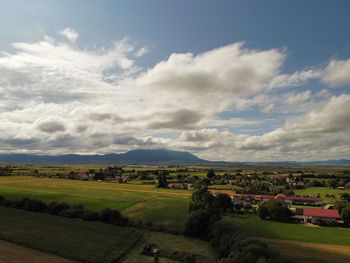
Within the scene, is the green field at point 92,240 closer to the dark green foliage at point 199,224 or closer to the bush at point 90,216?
the bush at point 90,216

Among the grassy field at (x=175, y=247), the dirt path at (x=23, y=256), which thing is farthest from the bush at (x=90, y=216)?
the dirt path at (x=23, y=256)

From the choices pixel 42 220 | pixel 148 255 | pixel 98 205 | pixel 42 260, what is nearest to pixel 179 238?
pixel 148 255

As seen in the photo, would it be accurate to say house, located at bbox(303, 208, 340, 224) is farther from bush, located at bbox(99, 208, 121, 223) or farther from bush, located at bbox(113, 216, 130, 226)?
bush, located at bbox(99, 208, 121, 223)

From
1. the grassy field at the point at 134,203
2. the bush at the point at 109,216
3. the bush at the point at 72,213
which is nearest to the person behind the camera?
the bush at the point at 109,216

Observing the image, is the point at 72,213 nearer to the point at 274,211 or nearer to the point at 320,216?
the point at 274,211

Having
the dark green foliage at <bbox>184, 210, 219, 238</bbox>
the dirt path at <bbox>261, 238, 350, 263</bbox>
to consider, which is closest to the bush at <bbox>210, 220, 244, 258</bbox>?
the dark green foliage at <bbox>184, 210, 219, 238</bbox>

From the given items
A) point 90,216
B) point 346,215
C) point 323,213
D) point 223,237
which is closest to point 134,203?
point 90,216
